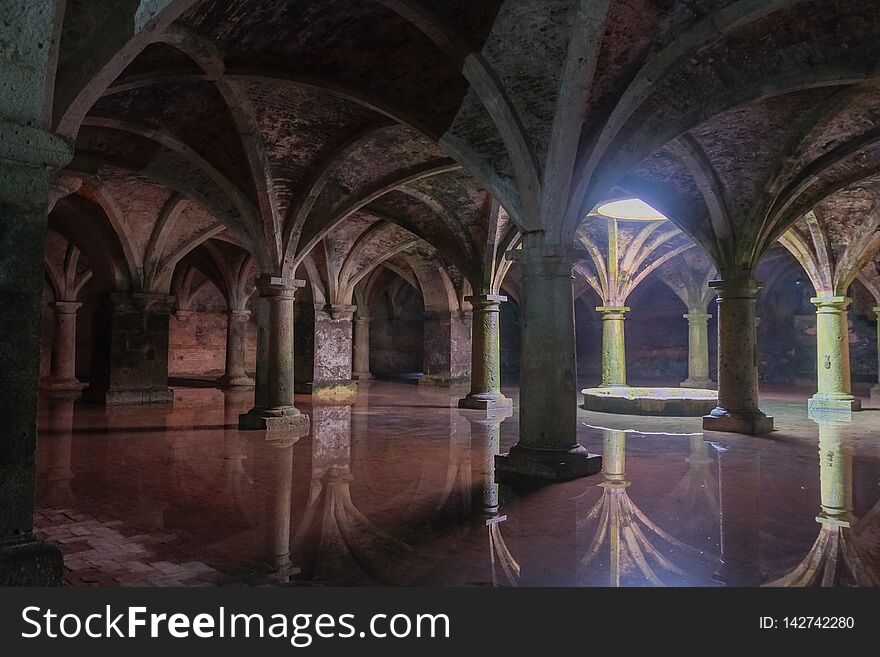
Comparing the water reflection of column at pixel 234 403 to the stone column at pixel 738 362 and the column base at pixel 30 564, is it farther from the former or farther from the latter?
the stone column at pixel 738 362

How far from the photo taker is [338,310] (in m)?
16.1

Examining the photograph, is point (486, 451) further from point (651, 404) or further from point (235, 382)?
point (235, 382)

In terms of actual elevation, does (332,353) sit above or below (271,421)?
above

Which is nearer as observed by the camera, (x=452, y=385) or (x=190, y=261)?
(x=452, y=385)

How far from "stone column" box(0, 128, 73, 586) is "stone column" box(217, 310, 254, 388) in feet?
50.3

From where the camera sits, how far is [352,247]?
1559 centimetres

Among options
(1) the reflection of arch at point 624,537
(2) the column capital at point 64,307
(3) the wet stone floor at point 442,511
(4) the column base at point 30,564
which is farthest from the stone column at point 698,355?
(4) the column base at point 30,564

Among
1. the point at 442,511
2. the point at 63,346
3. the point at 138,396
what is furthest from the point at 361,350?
the point at 442,511

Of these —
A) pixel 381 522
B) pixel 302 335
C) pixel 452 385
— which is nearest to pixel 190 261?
pixel 302 335

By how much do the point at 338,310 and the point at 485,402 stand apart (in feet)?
17.8

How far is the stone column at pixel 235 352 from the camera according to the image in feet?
58.1

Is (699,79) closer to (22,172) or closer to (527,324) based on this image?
(527,324)

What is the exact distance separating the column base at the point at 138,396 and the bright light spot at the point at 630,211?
36.5ft

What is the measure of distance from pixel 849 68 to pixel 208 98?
290 inches
